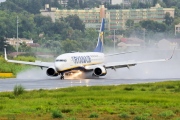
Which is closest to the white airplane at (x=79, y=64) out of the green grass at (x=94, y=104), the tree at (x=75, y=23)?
the green grass at (x=94, y=104)

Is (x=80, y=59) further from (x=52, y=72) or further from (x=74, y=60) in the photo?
(x=52, y=72)

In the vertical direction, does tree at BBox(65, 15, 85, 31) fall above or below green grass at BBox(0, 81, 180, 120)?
below

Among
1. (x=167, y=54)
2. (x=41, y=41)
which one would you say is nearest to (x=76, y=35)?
(x=41, y=41)

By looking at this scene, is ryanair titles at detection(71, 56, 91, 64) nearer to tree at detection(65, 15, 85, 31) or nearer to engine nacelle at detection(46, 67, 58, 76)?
engine nacelle at detection(46, 67, 58, 76)

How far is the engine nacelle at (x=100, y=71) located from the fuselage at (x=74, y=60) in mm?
1309

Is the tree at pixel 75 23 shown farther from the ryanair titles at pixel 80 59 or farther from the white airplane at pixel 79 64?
the ryanair titles at pixel 80 59

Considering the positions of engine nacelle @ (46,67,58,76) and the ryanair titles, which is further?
the ryanair titles

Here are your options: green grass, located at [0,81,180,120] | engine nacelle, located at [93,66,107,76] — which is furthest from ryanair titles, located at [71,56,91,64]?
green grass, located at [0,81,180,120]

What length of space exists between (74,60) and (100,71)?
2693mm

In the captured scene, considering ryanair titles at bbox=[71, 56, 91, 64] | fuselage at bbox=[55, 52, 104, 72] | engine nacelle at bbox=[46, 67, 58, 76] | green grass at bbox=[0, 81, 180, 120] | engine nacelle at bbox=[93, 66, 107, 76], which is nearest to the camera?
green grass at bbox=[0, 81, 180, 120]

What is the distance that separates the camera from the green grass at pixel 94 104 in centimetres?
4291

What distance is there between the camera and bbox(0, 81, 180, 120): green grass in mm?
42906

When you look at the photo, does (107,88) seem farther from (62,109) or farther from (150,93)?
(62,109)

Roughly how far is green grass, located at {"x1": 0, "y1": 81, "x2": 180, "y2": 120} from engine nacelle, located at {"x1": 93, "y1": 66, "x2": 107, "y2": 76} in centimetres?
2730
